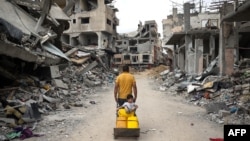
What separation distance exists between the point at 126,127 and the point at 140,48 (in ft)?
176

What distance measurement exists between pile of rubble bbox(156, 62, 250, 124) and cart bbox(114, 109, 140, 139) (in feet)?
11.5

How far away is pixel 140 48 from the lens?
199 feet

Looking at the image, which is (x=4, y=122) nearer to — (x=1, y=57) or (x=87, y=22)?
(x=1, y=57)

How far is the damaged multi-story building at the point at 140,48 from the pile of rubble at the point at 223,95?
38067mm

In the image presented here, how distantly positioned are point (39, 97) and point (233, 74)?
963 cm

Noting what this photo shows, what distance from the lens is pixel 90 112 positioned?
12.0 m

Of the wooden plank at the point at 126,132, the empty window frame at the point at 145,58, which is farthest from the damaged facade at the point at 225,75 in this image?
the empty window frame at the point at 145,58

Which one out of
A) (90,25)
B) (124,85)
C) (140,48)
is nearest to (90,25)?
(90,25)

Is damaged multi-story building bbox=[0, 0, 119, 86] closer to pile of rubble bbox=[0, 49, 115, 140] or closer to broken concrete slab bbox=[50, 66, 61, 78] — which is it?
pile of rubble bbox=[0, 49, 115, 140]

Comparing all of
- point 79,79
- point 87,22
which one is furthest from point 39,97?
point 87,22

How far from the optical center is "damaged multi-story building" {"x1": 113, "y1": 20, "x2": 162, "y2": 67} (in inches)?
2256

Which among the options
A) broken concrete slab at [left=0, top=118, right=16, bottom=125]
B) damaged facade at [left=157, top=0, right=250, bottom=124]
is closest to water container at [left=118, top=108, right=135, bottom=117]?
broken concrete slab at [left=0, top=118, right=16, bottom=125]

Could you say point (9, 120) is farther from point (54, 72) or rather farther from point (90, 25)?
point (90, 25)

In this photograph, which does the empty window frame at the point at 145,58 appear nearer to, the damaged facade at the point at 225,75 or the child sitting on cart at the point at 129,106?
the damaged facade at the point at 225,75
